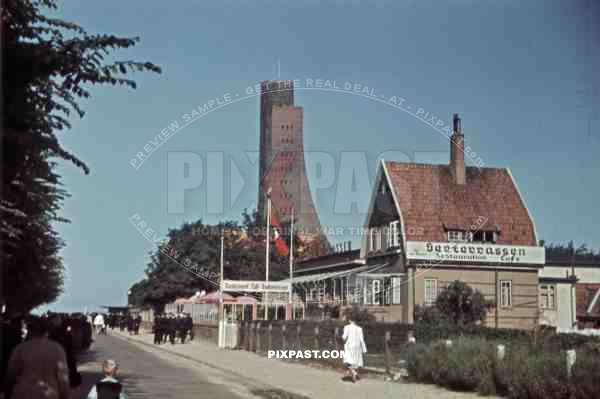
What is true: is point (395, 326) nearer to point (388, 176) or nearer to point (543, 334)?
point (543, 334)

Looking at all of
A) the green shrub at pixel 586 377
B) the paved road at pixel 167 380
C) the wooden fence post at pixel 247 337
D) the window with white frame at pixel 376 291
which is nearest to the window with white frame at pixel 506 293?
the window with white frame at pixel 376 291

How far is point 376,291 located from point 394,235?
126 inches

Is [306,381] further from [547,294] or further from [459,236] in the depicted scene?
[547,294]

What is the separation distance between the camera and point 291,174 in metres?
67.2

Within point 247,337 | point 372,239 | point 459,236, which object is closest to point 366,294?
point 372,239

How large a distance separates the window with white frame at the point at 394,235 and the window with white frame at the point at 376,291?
7.09ft

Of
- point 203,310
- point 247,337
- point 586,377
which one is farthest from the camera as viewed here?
point 203,310

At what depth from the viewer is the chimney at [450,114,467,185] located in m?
51.2

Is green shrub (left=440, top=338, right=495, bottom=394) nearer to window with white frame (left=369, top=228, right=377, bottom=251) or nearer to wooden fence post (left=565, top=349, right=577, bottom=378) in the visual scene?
wooden fence post (left=565, top=349, right=577, bottom=378)

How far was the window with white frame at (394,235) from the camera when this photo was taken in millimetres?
48625

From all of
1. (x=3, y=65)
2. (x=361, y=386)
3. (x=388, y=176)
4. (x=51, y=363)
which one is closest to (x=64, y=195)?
(x=361, y=386)

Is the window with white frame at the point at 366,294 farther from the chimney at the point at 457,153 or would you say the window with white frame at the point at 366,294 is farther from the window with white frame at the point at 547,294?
the window with white frame at the point at 547,294

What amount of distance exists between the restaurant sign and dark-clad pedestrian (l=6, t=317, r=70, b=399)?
126 ft

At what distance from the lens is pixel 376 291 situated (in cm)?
4900
